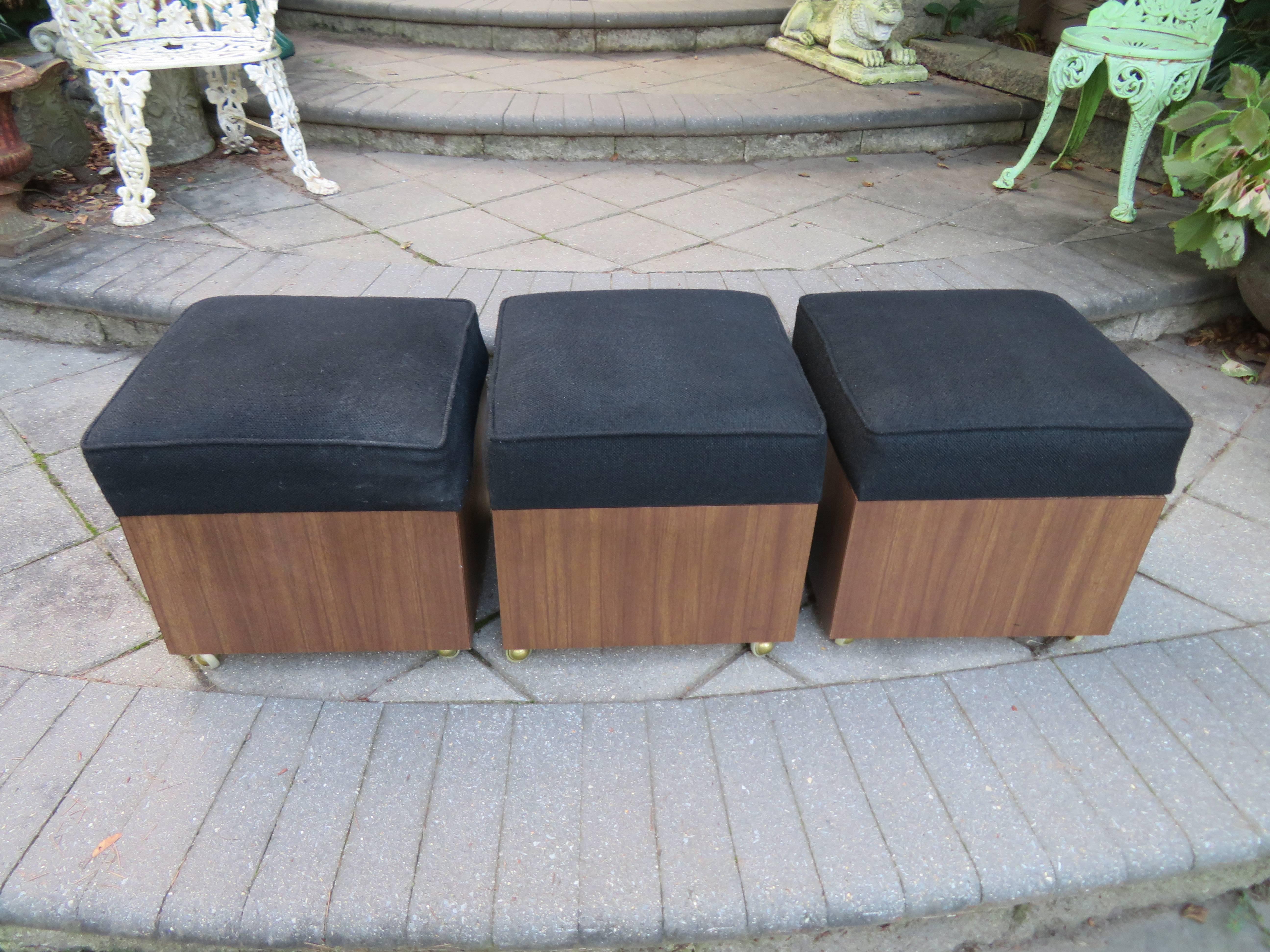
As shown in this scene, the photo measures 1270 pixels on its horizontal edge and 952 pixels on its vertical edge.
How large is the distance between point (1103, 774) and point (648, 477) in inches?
34.1

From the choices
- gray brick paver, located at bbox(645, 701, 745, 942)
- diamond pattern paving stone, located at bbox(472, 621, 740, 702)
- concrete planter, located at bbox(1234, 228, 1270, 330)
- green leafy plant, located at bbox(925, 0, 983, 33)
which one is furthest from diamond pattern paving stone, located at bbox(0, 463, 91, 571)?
green leafy plant, located at bbox(925, 0, 983, 33)

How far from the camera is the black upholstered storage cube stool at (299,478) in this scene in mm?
1232

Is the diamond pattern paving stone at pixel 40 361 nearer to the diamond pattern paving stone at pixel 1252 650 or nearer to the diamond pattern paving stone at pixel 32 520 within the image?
the diamond pattern paving stone at pixel 32 520

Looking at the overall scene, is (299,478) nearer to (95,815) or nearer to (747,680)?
(95,815)

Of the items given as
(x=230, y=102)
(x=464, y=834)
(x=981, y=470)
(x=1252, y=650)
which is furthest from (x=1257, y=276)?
(x=230, y=102)

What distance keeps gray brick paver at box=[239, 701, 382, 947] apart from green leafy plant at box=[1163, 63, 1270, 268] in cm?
238

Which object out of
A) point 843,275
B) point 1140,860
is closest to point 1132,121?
point 843,275

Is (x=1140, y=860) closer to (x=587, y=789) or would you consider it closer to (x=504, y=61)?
(x=587, y=789)

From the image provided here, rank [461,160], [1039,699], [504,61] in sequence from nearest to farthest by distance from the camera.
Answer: [1039,699] < [461,160] < [504,61]

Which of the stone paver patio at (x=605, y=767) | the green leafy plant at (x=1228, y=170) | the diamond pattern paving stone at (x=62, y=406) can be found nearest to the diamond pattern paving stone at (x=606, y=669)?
the stone paver patio at (x=605, y=767)

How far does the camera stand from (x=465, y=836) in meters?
1.22

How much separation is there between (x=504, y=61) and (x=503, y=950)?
12.9 ft

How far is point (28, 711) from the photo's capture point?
4.52 feet

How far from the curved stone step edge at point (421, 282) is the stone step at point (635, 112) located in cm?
105
